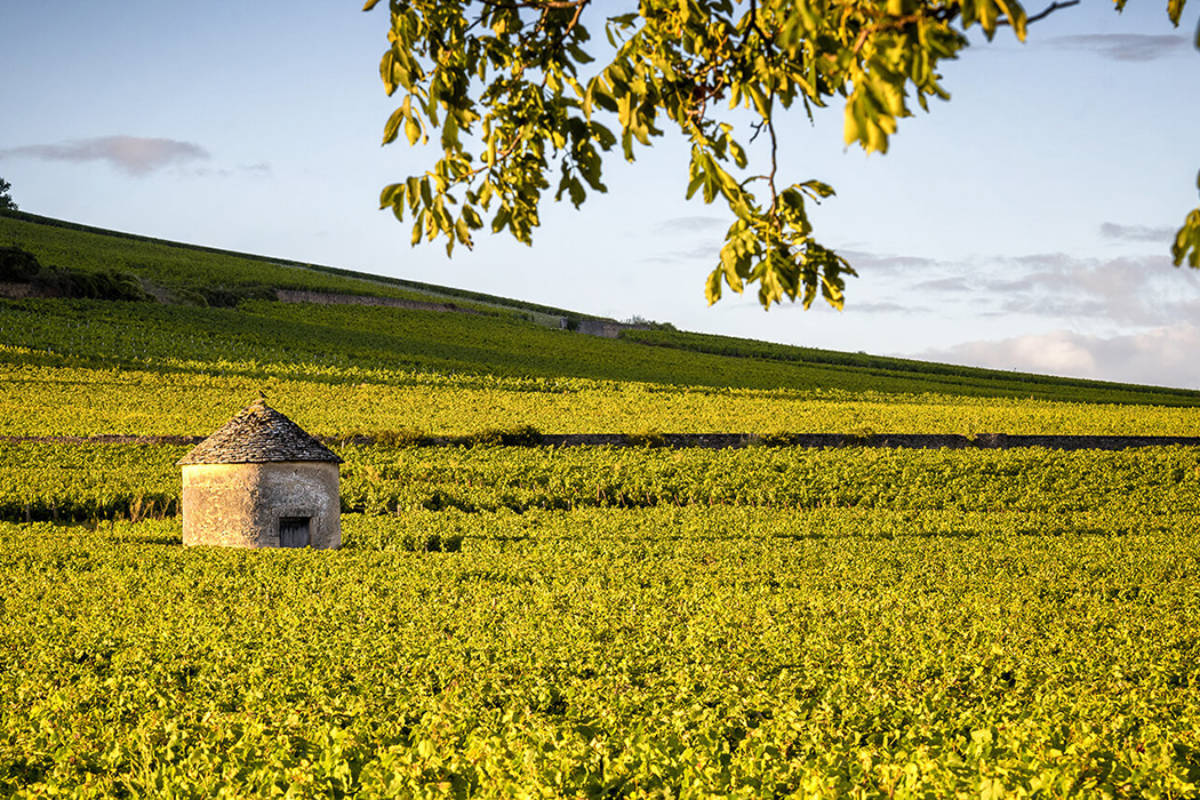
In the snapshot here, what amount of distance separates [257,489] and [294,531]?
1239 millimetres

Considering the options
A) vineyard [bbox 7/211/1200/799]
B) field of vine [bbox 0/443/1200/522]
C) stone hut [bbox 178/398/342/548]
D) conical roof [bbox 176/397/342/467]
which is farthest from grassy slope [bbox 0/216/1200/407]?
stone hut [bbox 178/398/342/548]

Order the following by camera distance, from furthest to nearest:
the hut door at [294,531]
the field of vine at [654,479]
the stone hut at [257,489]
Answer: the field of vine at [654,479] < the hut door at [294,531] < the stone hut at [257,489]

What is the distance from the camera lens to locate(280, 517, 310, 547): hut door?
870 inches

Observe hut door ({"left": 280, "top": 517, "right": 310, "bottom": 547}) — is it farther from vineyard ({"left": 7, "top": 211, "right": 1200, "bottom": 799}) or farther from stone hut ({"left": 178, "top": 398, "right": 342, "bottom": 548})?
vineyard ({"left": 7, "top": 211, "right": 1200, "bottom": 799})

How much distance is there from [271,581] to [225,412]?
3268 cm

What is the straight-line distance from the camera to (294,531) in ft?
73.2

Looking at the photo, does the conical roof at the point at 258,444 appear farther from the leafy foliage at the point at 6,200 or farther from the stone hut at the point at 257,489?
the leafy foliage at the point at 6,200

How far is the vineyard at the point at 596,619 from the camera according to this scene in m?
7.40

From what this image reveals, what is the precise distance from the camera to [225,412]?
47.2 meters

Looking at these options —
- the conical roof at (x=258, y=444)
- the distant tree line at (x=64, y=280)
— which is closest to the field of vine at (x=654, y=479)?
the conical roof at (x=258, y=444)

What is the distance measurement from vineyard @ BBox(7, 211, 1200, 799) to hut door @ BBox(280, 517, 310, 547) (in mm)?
Answer: 2008

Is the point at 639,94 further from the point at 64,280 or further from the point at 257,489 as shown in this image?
the point at 64,280

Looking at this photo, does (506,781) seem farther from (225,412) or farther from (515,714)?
(225,412)

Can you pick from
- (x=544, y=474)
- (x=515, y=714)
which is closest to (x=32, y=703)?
(x=515, y=714)
